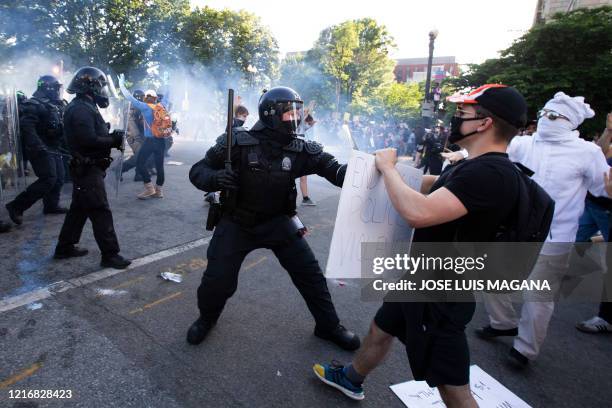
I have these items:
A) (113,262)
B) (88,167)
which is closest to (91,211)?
(88,167)

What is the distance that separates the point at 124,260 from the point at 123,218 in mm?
1802

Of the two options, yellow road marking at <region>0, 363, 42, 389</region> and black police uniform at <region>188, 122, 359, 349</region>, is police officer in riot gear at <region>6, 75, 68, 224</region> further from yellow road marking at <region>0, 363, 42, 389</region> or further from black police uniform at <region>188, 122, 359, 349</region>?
black police uniform at <region>188, 122, 359, 349</region>

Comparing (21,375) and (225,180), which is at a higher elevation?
(225,180)

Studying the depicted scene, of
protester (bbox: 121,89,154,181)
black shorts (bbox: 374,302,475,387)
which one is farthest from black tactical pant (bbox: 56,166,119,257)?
protester (bbox: 121,89,154,181)

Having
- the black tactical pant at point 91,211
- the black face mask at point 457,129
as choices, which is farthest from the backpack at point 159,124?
the black face mask at point 457,129

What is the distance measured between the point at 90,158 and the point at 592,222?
17.3ft

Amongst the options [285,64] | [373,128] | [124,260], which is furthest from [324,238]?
[285,64]

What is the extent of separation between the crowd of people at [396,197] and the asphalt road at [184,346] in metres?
0.19

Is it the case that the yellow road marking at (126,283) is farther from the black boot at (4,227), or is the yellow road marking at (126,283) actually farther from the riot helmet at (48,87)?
the riot helmet at (48,87)

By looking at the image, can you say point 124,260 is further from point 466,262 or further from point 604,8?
point 604,8

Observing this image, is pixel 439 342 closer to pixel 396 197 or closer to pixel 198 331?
pixel 396 197

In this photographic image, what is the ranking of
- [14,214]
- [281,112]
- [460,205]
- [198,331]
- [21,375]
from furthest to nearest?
1. [14,214]
2. [198,331]
3. [281,112]
4. [21,375]
5. [460,205]

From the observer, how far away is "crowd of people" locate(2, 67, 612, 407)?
5.17 feet

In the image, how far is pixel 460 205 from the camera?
1.48m
